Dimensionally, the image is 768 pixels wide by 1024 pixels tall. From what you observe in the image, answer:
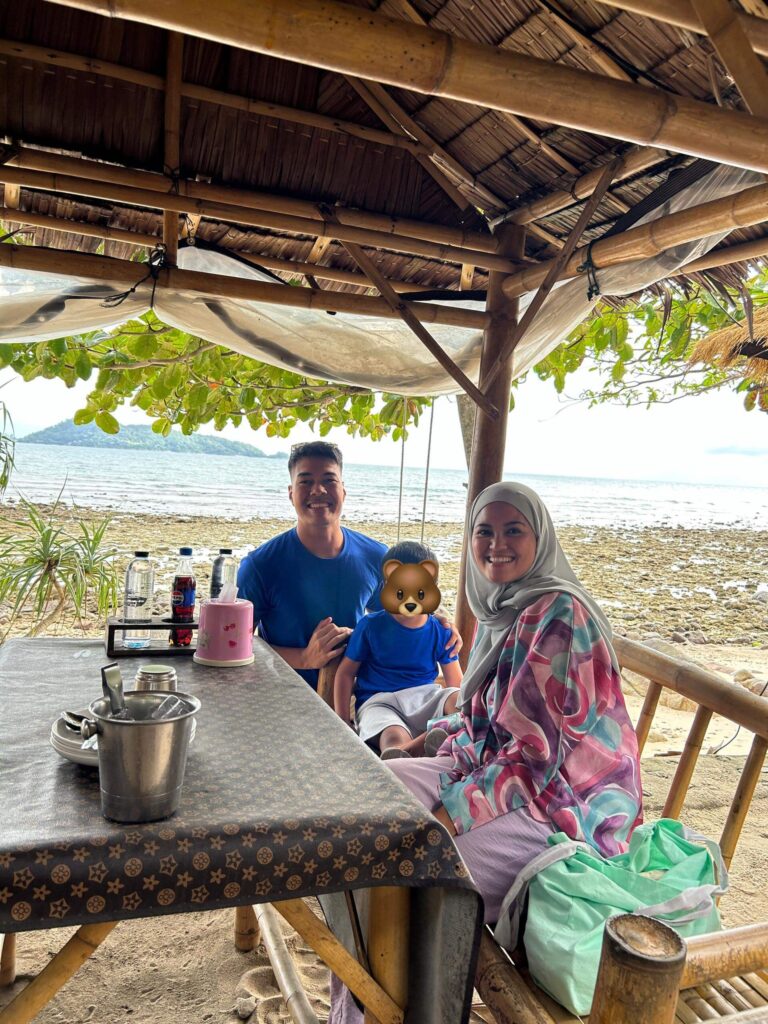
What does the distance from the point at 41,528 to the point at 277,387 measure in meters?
2.06

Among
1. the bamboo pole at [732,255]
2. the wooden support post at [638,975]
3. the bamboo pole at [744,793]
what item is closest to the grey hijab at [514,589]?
the bamboo pole at [744,793]

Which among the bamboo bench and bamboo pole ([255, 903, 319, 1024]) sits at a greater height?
the bamboo bench

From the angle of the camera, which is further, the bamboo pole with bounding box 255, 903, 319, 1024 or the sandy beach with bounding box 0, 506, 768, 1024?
the sandy beach with bounding box 0, 506, 768, 1024

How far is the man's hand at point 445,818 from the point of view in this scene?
5.83 ft

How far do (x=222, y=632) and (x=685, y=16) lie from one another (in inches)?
72.6

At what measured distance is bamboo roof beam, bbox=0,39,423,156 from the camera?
2.62 meters

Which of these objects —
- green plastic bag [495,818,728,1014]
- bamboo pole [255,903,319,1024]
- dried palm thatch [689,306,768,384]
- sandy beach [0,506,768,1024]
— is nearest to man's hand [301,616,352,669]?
sandy beach [0,506,768,1024]

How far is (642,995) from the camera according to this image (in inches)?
36.2

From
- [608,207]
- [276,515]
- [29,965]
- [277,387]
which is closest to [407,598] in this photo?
[29,965]

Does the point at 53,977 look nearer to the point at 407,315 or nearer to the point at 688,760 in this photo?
the point at 688,760

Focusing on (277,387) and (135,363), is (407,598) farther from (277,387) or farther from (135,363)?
(277,387)

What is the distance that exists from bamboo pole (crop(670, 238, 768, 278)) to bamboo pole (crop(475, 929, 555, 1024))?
7.97ft

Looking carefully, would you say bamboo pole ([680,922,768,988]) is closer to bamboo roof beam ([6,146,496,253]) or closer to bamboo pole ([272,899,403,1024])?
bamboo pole ([272,899,403,1024])

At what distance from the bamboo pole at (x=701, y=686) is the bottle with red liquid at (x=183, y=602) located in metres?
1.31
